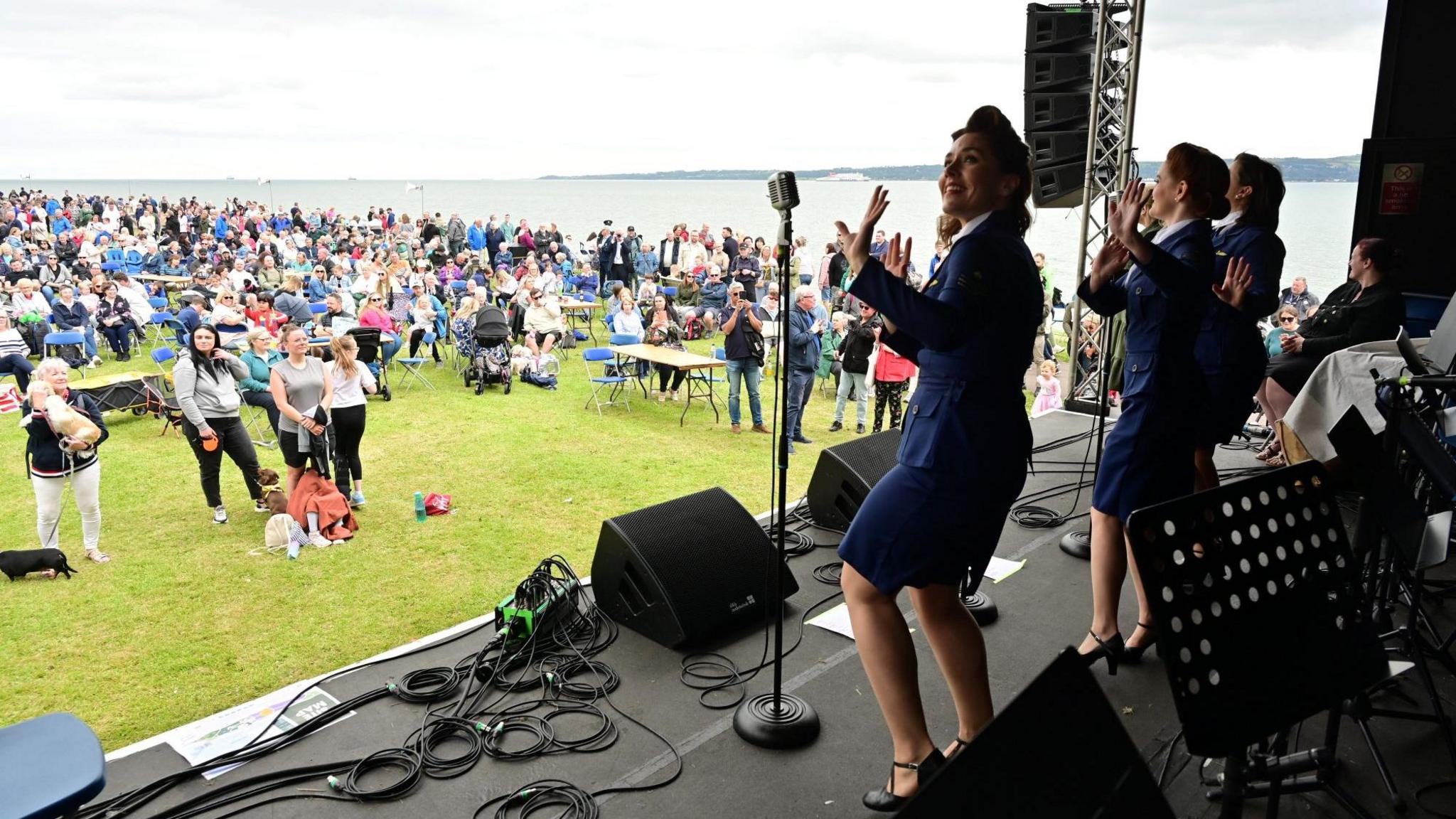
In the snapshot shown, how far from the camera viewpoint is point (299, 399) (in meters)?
6.85

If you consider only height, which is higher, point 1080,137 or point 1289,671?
point 1080,137

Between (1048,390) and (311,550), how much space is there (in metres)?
7.12

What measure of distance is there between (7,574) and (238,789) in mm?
4235

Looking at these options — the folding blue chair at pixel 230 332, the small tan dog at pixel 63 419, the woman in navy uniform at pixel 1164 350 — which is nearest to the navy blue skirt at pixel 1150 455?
the woman in navy uniform at pixel 1164 350

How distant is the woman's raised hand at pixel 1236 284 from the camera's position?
357 centimetres

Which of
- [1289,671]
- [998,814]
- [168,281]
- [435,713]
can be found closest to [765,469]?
[435,713]

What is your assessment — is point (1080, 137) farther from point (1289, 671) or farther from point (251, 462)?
point (251, 462)

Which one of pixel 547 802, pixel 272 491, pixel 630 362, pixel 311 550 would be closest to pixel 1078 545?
pixel 547 802

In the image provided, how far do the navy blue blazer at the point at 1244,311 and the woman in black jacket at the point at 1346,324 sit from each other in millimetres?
2347

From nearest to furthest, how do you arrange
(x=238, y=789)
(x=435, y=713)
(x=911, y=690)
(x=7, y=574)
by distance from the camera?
1. (x=911, y=690)
2. (x=238, y=789)
3. (x=435, y=713)
4. (x=7, y=574)

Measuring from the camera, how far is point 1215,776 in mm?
2736

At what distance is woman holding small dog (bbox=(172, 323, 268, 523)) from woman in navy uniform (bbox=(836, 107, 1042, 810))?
606cm

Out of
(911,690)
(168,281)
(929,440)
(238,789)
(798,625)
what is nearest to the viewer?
(929,440)

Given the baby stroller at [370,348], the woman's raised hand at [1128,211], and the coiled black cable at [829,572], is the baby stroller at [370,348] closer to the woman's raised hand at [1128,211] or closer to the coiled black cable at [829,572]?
the coiled black cable at [829,572]
